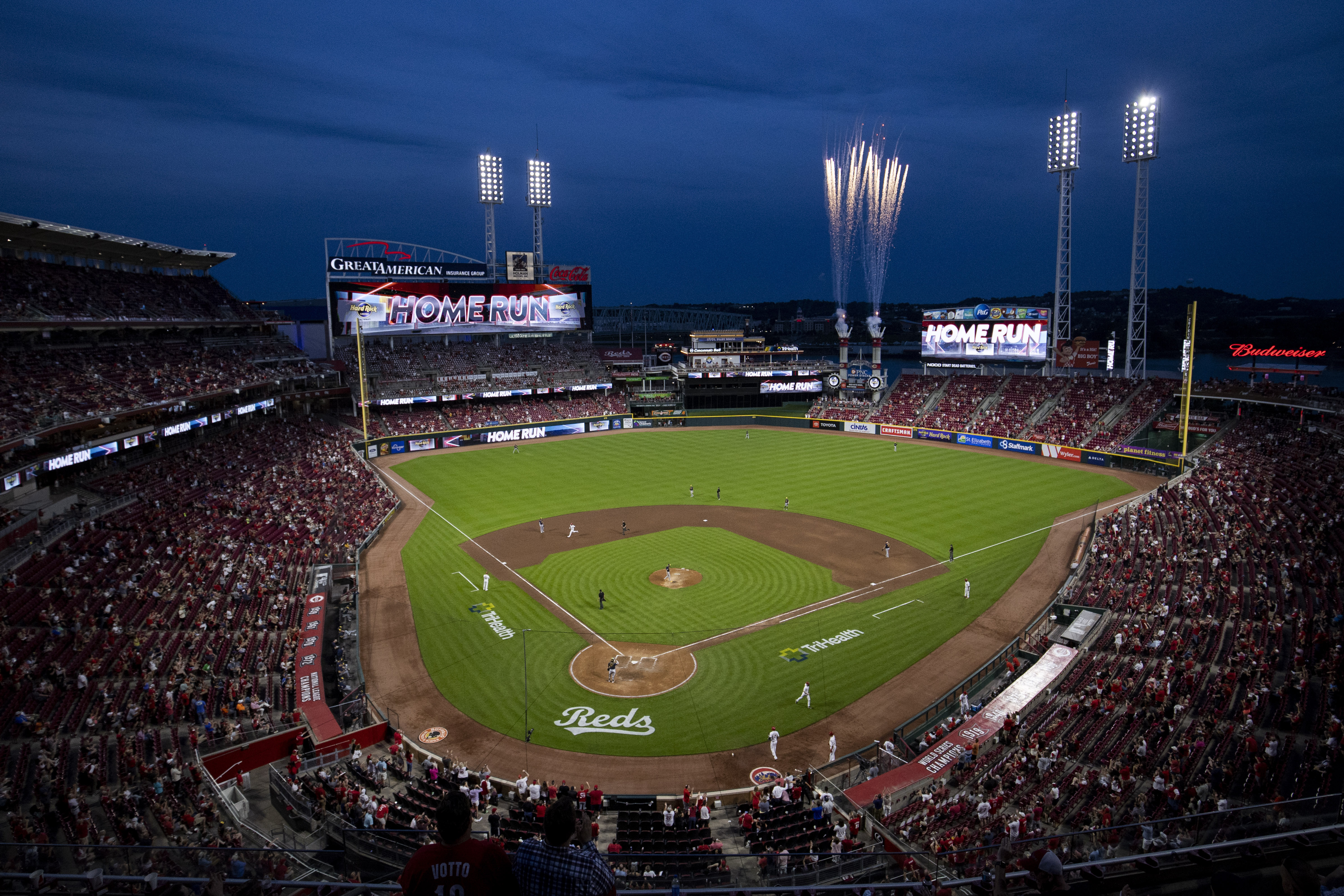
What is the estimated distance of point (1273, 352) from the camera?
176 ft

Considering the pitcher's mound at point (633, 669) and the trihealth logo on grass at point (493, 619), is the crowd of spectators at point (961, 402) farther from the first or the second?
the trihealth logo on grass at point (493, 619)

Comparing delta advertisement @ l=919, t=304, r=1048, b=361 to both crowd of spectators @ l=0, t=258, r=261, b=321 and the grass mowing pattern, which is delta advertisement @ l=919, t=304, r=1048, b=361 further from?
crowd of spectators @ l=0, t=258, r=261, b=321

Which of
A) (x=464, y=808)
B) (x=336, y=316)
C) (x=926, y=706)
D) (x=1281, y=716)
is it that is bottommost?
(x=926, y=706)

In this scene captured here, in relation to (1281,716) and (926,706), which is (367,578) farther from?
(1281,716)

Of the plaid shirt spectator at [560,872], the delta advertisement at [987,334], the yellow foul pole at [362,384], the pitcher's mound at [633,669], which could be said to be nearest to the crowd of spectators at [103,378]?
the yellow foul pole at [362,384]

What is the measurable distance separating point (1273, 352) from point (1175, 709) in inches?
1973

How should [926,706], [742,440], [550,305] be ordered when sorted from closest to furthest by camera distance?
[926,706] < [742,440] < [550,305]

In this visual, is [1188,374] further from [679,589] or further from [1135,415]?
[679,589]

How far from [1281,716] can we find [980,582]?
15.0m

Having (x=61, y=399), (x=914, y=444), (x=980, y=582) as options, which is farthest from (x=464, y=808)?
(x=914, y=444)

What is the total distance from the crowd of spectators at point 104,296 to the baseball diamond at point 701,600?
62.9 ft

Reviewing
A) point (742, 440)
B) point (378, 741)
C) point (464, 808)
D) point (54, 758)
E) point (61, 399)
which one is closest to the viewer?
point (464, 808)

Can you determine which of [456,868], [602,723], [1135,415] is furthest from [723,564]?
[1135,415]

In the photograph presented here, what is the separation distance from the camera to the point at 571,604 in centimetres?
3008
